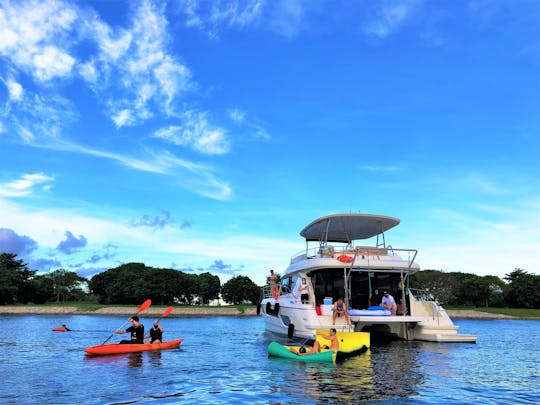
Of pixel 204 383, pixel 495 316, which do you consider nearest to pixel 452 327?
pixel 204 383

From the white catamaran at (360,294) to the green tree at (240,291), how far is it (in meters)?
79.1

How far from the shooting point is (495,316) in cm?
7700

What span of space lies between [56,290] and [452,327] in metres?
102

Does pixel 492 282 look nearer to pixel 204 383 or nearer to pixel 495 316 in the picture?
pixel 495 316

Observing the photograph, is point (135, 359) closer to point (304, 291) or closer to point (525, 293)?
point (304, 291)

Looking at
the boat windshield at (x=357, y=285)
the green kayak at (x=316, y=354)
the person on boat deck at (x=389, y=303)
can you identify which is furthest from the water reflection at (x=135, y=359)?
the person on boat deck at (x=389, y=303)

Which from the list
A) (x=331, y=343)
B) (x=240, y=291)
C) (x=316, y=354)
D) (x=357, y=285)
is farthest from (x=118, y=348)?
(x=240, y=291)

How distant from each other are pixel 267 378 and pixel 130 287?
285 ft

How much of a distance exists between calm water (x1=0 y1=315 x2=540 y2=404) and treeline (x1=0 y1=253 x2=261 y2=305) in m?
74.2

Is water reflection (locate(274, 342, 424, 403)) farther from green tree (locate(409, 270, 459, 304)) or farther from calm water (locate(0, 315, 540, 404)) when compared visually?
green tree (locate(409, 270, 459, 304))

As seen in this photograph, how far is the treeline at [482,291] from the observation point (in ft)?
290

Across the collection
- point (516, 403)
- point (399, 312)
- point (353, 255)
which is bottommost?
point (516, 403)

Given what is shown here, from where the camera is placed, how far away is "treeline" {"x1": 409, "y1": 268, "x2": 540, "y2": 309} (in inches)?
3474

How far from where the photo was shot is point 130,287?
9594cm
